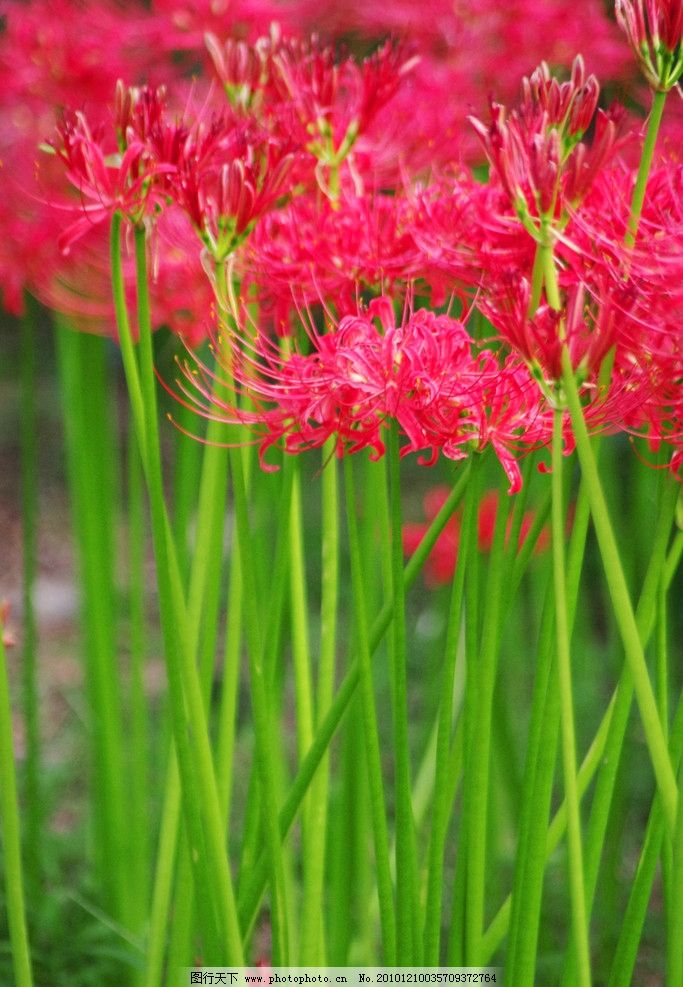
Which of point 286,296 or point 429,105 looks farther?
point 429,105

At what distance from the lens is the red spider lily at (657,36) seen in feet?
1.98

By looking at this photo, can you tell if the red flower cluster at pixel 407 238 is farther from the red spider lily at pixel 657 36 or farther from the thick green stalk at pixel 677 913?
the thick green stalk at pixel 677 913

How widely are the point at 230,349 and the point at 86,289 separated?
0.36 m

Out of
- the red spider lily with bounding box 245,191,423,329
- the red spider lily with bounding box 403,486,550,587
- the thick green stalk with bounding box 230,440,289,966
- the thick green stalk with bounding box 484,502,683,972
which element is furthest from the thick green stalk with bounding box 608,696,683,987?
the red spider lily with bounding box 403,486,550,587

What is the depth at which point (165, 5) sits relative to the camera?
114 cm

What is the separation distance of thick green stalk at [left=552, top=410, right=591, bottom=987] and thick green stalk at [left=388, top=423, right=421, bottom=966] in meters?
0.11

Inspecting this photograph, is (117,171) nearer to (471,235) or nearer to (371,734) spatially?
(471,235)

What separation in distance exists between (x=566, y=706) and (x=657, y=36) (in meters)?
0.37

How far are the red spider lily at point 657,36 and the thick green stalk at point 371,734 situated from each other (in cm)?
28

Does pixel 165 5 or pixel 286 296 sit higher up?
pixel 165 5

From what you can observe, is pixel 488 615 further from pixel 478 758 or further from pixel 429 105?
pixel 429 105

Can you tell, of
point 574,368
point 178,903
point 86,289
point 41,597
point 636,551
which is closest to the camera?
point 574,368

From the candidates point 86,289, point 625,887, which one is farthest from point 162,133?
point 625,887

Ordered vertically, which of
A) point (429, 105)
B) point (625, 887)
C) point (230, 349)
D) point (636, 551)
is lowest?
point (625, 887)
